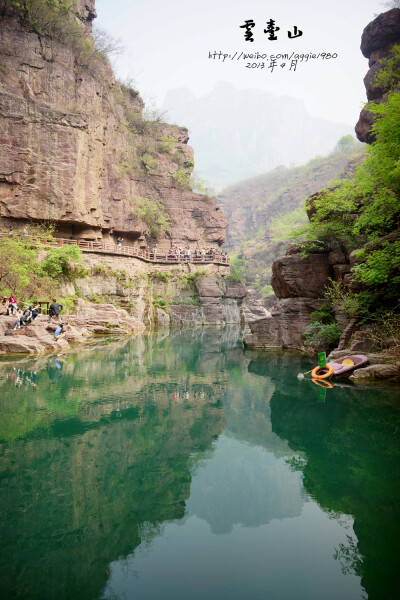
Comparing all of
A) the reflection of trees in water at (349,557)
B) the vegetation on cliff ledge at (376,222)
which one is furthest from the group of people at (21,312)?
the reflection of trees in water at (349,557)

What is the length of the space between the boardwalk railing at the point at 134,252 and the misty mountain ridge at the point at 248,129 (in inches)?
4459

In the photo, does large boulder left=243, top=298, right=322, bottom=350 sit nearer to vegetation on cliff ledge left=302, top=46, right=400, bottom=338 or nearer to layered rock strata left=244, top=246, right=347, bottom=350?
layered rock strata left=244, top=246, right=347, bottom=350

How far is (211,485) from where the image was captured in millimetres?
4262

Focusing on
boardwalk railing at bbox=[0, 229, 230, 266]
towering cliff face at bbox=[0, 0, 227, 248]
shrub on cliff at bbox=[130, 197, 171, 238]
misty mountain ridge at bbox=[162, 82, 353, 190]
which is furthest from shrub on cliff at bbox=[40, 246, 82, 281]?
misty mountain ridge at bbox=[162, 82, 353, 190]

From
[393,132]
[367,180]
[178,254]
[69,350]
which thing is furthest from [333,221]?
[178,254]

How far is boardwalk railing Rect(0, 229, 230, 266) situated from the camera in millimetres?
24219

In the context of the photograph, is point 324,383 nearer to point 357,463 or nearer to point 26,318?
point 357,463

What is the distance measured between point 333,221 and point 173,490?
39.1 feet

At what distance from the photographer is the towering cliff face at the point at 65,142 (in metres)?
23.8

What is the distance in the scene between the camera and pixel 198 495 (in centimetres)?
402

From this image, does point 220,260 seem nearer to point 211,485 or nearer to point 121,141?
point 121,141

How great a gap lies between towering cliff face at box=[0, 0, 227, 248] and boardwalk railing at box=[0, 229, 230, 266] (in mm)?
1530

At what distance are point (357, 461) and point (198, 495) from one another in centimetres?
226

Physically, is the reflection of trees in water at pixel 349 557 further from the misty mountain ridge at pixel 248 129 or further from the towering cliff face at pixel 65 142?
the misty mountain ridge at pixel 248 129
